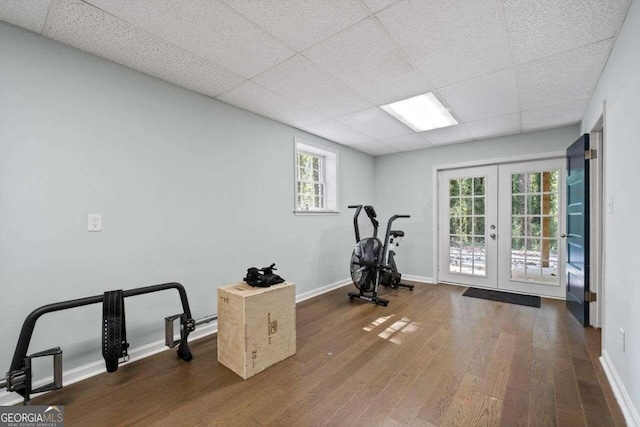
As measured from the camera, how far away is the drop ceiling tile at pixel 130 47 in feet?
5.70

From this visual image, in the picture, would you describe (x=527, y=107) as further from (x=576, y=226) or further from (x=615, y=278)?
(x=615, y=278)

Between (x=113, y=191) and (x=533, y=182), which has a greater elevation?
(x=533, y=182)

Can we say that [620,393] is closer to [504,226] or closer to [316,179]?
[504,226]

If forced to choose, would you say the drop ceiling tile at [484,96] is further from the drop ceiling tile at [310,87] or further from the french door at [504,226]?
the french door at [504,226]

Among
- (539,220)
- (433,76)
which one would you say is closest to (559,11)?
(433,76)

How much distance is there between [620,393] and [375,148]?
4038mm

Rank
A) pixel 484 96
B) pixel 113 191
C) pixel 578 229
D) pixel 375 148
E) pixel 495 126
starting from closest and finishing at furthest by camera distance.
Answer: pixel 113 191 < pixel 484 96 < pixel 578 229 < pixel 495 126 < pixel 375 148

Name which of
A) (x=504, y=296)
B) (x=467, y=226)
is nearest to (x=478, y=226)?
(x=467, y=226)

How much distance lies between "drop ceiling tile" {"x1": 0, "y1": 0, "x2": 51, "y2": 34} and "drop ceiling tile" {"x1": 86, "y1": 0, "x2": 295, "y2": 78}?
0.34 m

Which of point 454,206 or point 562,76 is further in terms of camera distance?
point 454,206

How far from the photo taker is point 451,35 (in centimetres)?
191

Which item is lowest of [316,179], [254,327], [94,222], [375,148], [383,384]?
[383,384]

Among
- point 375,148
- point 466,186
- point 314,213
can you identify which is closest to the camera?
point 314,213

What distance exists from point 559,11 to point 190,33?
2319 mm
